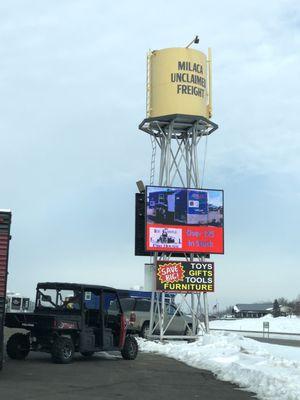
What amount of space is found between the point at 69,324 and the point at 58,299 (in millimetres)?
1247

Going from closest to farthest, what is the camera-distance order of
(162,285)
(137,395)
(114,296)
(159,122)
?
(137,395), (114,296), (162,285), (159,122)

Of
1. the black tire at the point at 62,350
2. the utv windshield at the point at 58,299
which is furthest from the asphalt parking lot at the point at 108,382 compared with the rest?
the utv windshield at the point at 58,299

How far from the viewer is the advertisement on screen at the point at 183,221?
25328mm

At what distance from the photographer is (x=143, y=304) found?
26.4 m

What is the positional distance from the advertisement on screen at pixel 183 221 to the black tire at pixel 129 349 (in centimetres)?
856

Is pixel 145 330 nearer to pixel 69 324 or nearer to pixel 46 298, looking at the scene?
pixel 46 298

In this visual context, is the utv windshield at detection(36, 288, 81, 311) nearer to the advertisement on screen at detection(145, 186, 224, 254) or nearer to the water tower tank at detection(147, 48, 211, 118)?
the advertisement on screen at detection(145, 186, 224, 254)

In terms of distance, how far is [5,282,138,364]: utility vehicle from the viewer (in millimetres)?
14680

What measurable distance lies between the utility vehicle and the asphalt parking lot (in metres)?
0.43

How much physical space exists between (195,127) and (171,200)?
13.0 ft

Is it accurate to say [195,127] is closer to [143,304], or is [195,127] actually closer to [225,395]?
[143,304]

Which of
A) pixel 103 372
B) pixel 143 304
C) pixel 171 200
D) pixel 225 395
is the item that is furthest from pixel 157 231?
pixel 225 395

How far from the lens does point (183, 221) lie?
2572cm

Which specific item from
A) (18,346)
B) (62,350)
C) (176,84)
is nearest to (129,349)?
(62,350)
